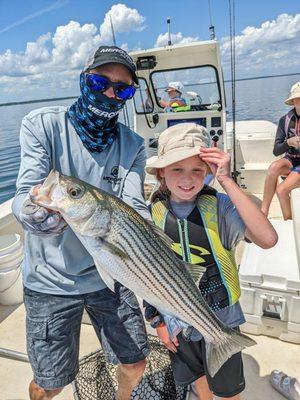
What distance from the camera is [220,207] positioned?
6.08 feet

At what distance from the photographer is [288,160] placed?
183 inches

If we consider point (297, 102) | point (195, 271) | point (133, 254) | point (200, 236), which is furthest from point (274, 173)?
point (133, 254)

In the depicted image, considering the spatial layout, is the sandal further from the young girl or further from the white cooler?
the young girl

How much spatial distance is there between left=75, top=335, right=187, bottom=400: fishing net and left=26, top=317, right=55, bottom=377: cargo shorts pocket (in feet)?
1.74

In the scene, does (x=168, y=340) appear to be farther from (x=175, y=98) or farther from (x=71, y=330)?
(x=175, y=98)

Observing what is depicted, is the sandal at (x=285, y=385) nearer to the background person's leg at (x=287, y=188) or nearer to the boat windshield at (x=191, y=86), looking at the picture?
the background person's leg at (x=287, y=188)

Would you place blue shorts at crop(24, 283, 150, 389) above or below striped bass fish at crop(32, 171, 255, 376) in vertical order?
below

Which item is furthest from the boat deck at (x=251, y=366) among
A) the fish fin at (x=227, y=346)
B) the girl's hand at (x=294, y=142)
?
the girl's hand at (x=294, y=142)

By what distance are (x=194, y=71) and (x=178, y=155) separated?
197 inches

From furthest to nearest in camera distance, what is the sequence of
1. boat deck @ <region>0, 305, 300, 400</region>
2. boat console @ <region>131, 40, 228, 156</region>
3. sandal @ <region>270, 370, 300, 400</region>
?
boat console @ <region>131, 40, 228, 156</region> < boat deck @ <region>0, 305, 300, 400</region> < sandal @ <region>270, 370, 300, 400</region>

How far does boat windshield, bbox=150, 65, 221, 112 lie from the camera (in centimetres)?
619

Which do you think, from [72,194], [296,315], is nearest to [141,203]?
[72,194]

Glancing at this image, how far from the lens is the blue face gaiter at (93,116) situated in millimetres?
1779

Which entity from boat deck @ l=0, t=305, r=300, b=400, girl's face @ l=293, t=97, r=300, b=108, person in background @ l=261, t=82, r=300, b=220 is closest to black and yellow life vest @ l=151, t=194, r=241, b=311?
boat deck @ l=0, t=305, r=300, b=400
